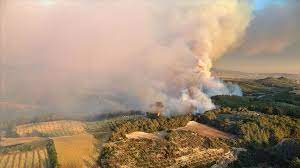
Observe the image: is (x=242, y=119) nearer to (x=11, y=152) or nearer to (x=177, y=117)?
(x=177, y=117)

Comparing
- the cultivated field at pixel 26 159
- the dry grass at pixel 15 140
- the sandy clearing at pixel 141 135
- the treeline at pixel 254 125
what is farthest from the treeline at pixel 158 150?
the dry grass at pixel 15 140

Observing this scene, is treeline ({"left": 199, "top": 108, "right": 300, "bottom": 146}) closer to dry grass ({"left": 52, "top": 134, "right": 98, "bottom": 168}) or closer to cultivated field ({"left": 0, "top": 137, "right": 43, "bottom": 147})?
dry grass ({"left": 52, "top": 134, "right": 98, "bottom": 168})

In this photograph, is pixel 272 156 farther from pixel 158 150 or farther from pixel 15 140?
pixel 15 140

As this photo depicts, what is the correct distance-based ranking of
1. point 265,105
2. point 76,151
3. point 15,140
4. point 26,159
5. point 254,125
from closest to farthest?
1. point 26,159
2. point 76,151
3. point 15,140
4. point 254,125
5. point 265,105

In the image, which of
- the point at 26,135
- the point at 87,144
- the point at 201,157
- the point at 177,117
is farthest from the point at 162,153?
the point at 26,135

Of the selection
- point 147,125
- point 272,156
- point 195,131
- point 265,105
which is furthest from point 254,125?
point 265,105
